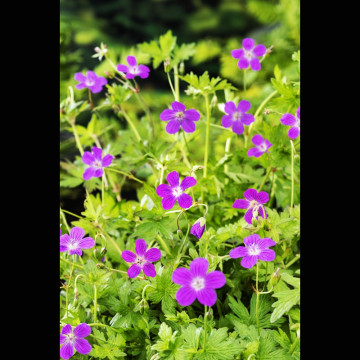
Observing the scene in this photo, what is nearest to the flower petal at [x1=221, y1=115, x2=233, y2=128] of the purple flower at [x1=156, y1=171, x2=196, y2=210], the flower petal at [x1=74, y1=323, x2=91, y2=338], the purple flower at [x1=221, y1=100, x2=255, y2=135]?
the purple flower at [x1=221, y1=100, x2=255, y2=135]

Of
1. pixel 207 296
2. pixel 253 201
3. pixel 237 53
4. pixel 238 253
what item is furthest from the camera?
pixel 237 53

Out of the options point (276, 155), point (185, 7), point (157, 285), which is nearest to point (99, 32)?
point (185, 7)

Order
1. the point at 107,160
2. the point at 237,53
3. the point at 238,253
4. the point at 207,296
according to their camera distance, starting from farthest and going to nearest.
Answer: the point at 237,53 < the point at 107,160 < the point at 238,253 < the point at 207,296

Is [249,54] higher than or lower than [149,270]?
higher

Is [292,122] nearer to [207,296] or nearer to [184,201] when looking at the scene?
[184,201]

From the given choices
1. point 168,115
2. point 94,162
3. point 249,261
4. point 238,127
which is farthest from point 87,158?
point 249,261
